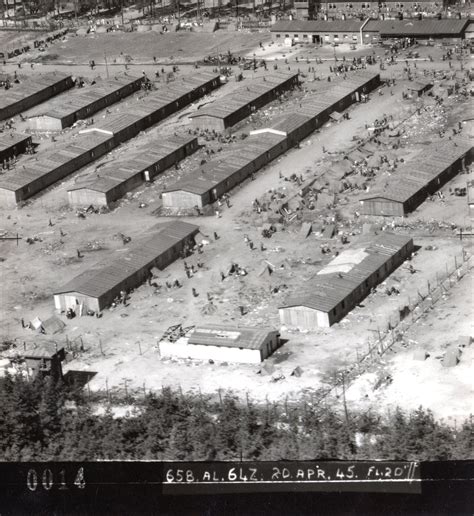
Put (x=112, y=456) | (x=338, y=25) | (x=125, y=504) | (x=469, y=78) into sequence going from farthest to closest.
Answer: (x=338, y=25) → (x=469, y=78) → (x=112, y=456) → (x=125, y=504)

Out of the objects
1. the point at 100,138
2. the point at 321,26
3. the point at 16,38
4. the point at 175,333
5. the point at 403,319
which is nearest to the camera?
the point at 175,333

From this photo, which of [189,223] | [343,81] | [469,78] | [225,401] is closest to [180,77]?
[343,81]

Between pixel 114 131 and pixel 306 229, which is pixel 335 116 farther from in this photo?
pixel 306 229

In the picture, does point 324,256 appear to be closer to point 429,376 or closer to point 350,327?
point 350,327

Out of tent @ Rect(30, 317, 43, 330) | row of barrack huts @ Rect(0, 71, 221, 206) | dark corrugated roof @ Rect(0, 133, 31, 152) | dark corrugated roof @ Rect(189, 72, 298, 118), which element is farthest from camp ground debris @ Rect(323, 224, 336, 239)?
dark corrugated roof @ Rect(0, 133, 31, 152)

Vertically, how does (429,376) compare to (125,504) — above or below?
below

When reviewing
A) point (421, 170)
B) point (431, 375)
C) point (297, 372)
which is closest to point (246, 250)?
point (421, 170)

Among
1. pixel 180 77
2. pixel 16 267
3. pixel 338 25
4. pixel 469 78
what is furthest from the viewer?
pixel 338 25
